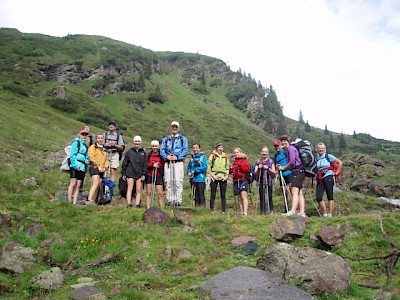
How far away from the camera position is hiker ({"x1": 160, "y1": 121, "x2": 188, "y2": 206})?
1350 cm

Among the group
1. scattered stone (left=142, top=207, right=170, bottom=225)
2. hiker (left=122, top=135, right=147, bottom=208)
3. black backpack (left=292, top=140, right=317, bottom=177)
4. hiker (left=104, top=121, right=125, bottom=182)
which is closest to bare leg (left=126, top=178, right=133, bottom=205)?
hiker (left=122, top=135, right=147, bottom=208)

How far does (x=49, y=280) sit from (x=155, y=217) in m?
3.94

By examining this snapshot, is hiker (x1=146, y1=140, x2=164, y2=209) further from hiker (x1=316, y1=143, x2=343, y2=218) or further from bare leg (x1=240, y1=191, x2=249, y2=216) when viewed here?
hiker (x1=316, y1=143, x2=343, y2=218)

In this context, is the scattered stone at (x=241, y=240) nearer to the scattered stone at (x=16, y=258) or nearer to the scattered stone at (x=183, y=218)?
the scattered stone at (x=183, y=218)

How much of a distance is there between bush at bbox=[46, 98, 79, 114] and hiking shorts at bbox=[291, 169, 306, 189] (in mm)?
65601

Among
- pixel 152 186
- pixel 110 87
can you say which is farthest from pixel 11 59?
pixel 152 186

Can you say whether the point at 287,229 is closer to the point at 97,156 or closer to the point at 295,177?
the point at 295,177

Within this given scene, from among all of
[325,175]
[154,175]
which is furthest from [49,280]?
[325,175]

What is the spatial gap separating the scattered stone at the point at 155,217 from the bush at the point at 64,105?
2556 inches

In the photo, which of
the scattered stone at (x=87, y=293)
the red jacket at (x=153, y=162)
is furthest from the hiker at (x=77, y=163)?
the scattered stone at (x=87, y=293)

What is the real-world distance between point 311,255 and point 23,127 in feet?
117

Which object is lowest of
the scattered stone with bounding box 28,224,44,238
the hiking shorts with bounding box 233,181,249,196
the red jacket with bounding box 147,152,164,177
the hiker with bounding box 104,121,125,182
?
the scattered stone with bounding box 28,224,44,238

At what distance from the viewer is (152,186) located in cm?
1352

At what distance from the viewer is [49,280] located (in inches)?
303
